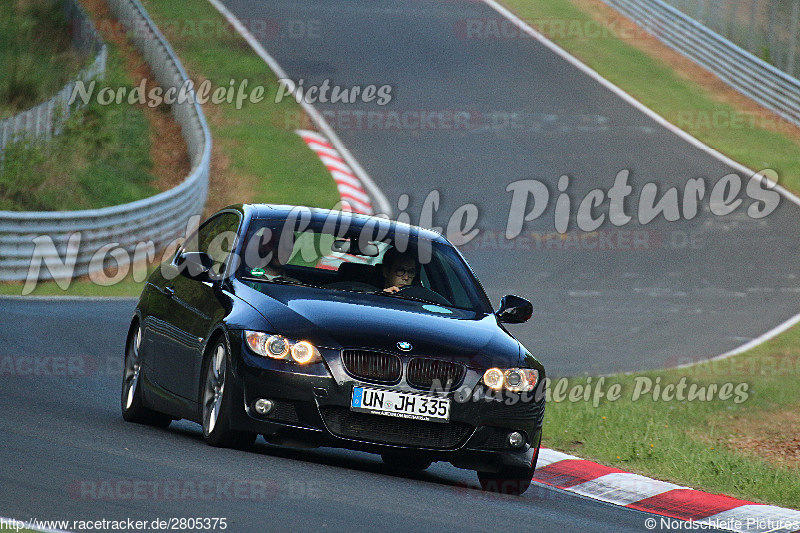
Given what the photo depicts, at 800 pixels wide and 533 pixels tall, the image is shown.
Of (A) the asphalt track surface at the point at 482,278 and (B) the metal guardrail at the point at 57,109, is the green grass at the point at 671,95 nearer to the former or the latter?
(A) the asphalt track surface at the point at 482,278

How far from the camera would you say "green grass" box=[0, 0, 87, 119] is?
88.9 feet

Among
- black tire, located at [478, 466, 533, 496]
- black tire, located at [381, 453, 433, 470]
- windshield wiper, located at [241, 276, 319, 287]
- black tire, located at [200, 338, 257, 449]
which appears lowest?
black tire, located at [381, 453, 433, 470]

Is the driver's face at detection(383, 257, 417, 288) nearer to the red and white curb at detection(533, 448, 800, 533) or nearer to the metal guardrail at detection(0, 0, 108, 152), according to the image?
the red and white curb at detection(533, 448, 800, 533)

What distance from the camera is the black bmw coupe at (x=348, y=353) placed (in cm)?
784

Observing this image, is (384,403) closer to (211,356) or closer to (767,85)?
(211,356)

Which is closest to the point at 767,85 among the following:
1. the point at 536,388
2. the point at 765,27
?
the point at 765,27

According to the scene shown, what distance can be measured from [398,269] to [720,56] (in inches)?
1119

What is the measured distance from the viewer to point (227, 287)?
28.6ft

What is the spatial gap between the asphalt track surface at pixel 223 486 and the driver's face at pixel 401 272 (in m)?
1.15

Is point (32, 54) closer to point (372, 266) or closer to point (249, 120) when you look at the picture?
point (249, 120)

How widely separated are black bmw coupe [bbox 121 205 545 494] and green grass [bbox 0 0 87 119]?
17.0m

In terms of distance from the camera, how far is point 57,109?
1018 inches

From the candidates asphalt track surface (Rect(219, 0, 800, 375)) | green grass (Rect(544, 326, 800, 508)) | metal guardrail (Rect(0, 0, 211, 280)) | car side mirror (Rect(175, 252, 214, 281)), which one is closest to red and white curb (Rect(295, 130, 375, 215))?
asphalt track surface (Rect(219, 0, 800, 375))

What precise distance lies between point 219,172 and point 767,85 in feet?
44.5
